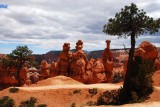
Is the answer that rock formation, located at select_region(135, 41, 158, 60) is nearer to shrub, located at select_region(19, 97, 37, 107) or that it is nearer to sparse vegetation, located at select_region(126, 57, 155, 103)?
sparse vegetation, located at select_region(126, 57, 155, 103)

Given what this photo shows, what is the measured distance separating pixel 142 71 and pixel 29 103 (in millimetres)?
15752

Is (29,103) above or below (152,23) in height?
below

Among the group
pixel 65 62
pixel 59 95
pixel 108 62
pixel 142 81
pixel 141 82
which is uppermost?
pixel 65 62

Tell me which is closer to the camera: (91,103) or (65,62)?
(91,103)

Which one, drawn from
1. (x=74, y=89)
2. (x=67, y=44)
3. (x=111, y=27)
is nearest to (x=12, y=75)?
(x=67, y=44)

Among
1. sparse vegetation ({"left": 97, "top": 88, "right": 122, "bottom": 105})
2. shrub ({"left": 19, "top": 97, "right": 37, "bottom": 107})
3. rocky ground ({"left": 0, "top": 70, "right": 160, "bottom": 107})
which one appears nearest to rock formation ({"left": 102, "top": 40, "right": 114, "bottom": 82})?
rocky ground ({"left": 0, "top": 70, "right": 160, "bottom": 107})

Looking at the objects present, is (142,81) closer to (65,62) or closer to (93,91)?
(93,91)

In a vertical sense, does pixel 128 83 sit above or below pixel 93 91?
above

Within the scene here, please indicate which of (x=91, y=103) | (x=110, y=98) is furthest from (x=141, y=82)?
(x=91, y=103)

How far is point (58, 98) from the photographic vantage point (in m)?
40.9

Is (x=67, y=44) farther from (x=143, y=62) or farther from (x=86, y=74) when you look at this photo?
(x=143, y=62)

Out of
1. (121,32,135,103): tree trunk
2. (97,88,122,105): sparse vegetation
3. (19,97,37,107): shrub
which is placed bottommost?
(19,97,37,107): shrub

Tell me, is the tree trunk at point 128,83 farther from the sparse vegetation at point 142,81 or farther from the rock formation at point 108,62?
the rock formation at point 108,62

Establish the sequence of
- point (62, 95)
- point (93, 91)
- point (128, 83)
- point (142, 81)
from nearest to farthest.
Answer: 1. point (142, 81)
2. point (128, 83)
3. point (93, 91)
4. point (62, 95)
